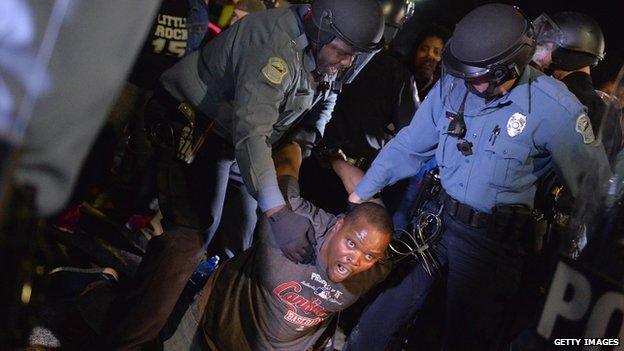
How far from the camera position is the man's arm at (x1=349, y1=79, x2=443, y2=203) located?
9.09 feet

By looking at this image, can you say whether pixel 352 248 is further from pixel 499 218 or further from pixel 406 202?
pixel 406 202

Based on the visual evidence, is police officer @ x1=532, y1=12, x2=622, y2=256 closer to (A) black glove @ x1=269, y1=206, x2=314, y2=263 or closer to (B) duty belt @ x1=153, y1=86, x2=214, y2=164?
(A) black glove @ x1=269, y1=206, x2=314, y2=263

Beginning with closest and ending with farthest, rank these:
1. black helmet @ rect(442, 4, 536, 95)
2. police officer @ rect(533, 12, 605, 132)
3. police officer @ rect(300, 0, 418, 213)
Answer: black helmet @ rect(442, 4, 536, 95), police officer @ rect(533, 12, 605, 132), police officer @ rect(300, 0, 418, 213)

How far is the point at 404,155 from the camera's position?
2883 millimetres

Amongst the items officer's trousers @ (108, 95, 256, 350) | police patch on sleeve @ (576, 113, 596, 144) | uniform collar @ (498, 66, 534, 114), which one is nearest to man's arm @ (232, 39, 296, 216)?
officer's trousers @ (108, 95, 256, 350)

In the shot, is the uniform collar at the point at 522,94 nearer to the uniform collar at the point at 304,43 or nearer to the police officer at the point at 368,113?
the uniform collar at the point at 304,43

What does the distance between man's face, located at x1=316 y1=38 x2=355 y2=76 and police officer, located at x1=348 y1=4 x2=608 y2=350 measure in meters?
0.48

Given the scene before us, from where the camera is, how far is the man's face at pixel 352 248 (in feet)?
7.29

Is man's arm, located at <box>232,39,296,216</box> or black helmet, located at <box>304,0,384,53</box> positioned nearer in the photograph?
man's arm, located at <box>232,39,296,216</box>

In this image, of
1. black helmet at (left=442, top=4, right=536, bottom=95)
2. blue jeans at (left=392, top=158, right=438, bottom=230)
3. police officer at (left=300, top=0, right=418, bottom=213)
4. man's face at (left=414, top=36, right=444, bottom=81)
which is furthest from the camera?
man's face at (left=414, top=36, right=444, bottom=81)

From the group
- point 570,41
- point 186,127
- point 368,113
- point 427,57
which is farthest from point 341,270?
point 427,57

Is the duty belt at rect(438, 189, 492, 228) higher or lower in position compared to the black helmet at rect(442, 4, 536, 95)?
lower

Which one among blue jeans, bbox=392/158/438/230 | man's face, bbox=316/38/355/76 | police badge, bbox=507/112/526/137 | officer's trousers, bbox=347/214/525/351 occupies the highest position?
man's face, bbox=316/38/355/76

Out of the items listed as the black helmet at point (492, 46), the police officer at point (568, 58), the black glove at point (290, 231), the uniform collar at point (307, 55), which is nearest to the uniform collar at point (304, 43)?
the uniform collar at point (307, 55)
